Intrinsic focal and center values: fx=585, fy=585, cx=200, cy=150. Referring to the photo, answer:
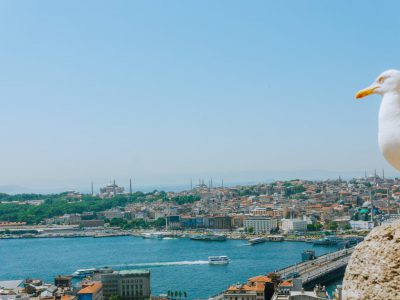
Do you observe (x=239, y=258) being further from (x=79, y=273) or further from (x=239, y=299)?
(x=239, y=299)

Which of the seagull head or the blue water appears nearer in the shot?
the seagull head

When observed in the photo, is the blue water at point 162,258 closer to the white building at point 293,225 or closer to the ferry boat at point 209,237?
the ferry boat at point 209,237

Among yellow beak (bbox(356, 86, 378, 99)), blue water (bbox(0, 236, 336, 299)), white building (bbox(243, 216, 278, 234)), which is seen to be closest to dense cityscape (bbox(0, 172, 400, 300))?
white building (bbox(243, 216, 278, 234))

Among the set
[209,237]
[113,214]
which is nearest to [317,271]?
[209,237]

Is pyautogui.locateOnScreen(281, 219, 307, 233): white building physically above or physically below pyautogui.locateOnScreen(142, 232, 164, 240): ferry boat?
above

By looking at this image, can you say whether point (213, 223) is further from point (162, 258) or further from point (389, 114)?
point (389, 114)

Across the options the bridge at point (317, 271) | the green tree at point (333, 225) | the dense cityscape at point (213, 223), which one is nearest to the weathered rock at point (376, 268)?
the dense cityscape at point (213, 223)

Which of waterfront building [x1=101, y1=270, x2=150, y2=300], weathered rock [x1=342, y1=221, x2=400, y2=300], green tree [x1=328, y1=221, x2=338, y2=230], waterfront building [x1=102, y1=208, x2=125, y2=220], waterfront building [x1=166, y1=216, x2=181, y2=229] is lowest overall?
waterfront building [x1=101, y1=270, x2=150, y2=300]

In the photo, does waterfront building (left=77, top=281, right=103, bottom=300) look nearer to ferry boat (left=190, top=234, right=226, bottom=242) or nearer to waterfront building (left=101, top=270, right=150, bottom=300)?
waterfront building (left=101, top=270, right=150, bottom=300)
